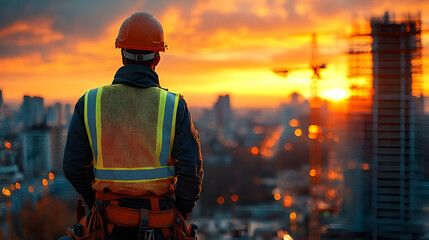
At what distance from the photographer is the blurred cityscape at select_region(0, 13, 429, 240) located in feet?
13.4

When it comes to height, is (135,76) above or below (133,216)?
above

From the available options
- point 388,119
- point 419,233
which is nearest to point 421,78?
point 388,119

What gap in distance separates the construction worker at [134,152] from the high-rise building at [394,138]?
1007 cm

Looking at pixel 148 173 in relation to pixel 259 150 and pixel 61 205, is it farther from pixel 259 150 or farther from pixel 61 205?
pixel 259 150

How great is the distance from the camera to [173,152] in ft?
4.07

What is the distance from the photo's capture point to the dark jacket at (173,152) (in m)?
1.22

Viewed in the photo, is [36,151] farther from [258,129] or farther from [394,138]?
[258,129]

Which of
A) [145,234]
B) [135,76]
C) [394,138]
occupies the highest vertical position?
[135,76]

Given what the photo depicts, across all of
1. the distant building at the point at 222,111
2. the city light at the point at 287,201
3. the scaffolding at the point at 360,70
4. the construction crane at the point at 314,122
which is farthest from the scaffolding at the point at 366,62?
the distant building at the point at 222,111

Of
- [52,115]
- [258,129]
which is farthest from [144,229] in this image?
[258,129]

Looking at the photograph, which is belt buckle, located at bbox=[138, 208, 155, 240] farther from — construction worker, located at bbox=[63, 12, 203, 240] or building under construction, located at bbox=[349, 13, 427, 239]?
building under construction, located at bbox=[349, 13, 427, 239]

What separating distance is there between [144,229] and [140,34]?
0.57 m

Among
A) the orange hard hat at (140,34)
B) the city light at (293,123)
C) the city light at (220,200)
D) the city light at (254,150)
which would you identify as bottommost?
the city light at (220,200)

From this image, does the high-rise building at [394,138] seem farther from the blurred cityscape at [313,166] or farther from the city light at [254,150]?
the city light at [254,150]
